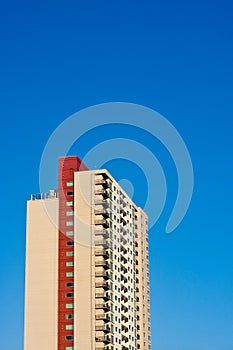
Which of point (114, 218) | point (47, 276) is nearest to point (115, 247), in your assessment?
point (114, 218)

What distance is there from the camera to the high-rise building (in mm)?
113625

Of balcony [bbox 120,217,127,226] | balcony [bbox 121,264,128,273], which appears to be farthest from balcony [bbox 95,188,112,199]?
balcony [bbox 121,264,128,273]

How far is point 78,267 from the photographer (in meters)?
116

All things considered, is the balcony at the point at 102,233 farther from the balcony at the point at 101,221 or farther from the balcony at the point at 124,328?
the balcony at the point at 124,328

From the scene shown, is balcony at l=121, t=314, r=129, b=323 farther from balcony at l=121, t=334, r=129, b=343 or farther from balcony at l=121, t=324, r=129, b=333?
balcony at l=121, t=334, r=129, b=343

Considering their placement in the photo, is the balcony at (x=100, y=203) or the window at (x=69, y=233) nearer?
the balcony at (x=100, y=203)

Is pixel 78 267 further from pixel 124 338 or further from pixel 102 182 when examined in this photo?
pixel 124 338

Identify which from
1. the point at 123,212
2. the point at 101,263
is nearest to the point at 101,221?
the point at 101,263

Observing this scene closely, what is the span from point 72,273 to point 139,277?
23778 mm

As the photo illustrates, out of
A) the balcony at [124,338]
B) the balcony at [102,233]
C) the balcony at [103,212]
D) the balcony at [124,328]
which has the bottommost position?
the balcony at [124,338]

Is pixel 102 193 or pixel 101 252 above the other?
pixel 102 193

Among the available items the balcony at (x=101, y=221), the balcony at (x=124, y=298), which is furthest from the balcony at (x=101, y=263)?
the balcony at (x=124, y=298)

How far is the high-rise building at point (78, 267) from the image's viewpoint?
114 m

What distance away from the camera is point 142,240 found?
143625 mm
